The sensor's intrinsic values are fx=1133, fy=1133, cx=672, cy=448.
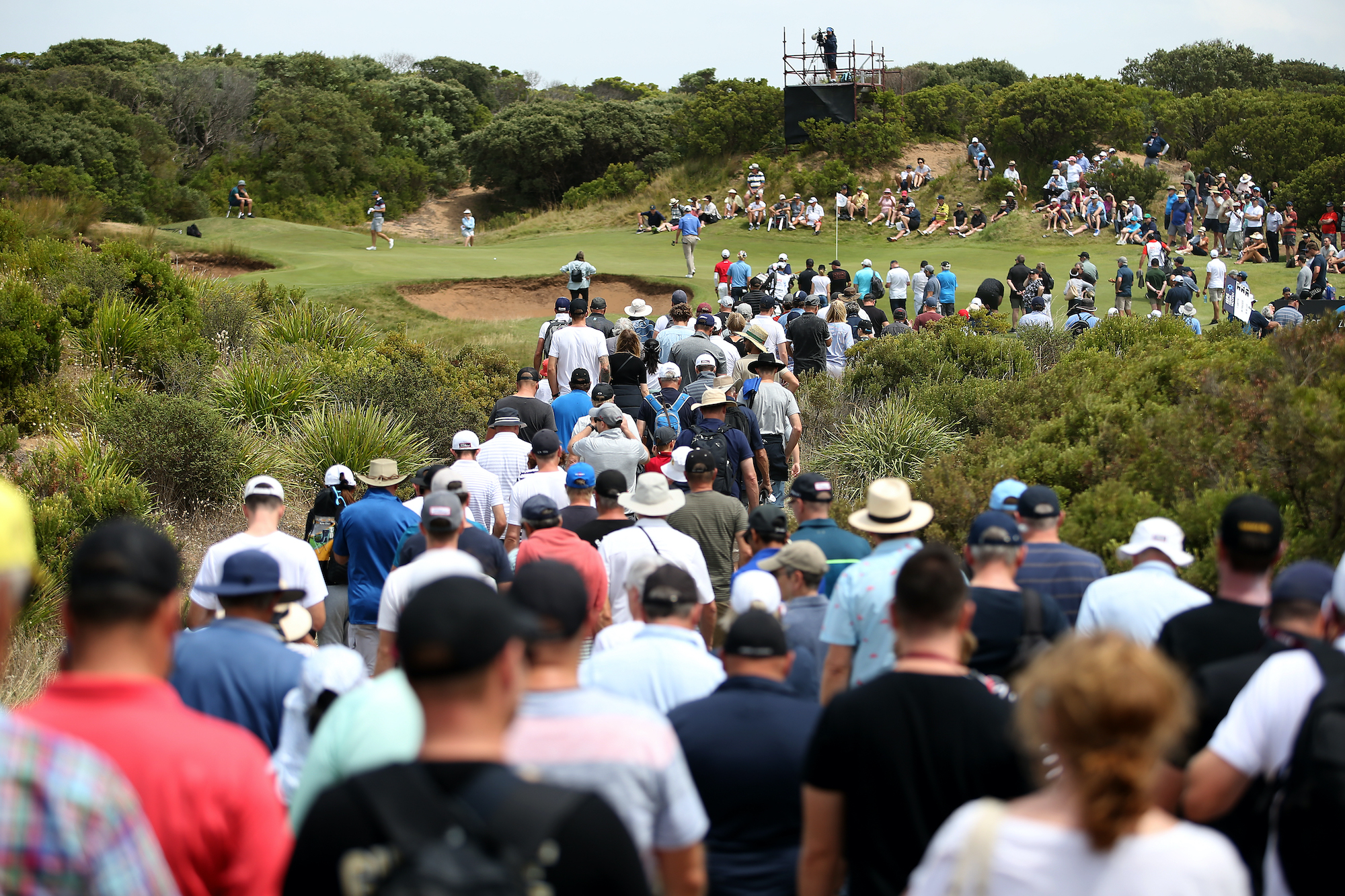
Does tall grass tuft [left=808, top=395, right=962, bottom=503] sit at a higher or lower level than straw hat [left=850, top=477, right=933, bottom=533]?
lower

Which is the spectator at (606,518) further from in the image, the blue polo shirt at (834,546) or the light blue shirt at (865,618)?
the light blue shirt at (865,618)

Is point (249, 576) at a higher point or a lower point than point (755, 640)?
higher

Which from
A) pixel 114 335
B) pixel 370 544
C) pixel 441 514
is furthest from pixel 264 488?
pixel 114 335

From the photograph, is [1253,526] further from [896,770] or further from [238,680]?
[238,680]

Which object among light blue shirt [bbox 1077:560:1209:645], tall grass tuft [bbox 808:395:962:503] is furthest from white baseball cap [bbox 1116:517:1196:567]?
tall grass tuft [bbox 808:395:962:503]

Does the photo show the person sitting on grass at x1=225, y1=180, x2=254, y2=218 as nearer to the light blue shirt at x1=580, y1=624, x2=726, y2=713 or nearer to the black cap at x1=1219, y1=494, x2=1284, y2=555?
the light blue shirt at x1=580, y1=624, x2=726, y2=713

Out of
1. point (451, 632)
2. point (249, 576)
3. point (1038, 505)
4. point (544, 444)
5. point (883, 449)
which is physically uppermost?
point (451, 632)

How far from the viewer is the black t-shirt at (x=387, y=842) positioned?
2207 mm

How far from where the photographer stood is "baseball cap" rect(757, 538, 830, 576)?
557 cm

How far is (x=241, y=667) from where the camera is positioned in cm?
419

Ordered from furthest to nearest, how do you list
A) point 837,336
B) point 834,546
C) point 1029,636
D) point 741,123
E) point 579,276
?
1. point 741,123
2. point 579,276
3. point 837,336
4. point 834,546
5. point 1029,636

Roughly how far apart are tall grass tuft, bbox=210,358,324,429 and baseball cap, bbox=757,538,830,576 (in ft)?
35.0

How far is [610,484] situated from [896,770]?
14.0ft

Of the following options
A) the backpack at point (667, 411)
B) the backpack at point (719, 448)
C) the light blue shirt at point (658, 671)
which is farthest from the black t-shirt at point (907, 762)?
the backpack at point (667, 411)
